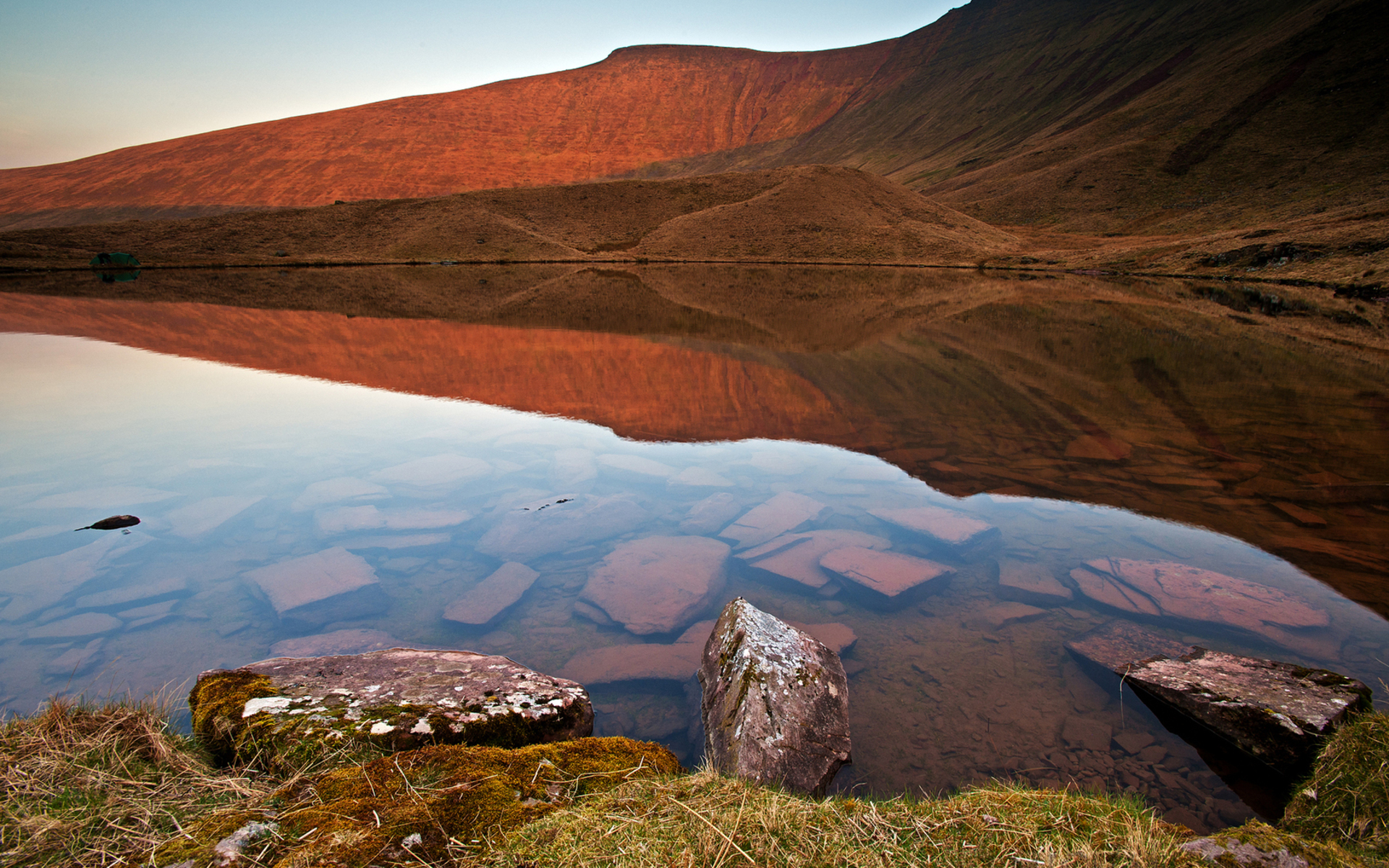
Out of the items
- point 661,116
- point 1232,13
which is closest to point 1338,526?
point 1232,13

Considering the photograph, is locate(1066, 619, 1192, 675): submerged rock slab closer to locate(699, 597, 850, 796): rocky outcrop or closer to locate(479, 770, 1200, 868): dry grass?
locate(699, 597, 850, 796): rocky outcrop

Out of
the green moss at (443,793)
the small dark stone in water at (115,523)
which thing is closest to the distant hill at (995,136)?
the green moss at (443,793)

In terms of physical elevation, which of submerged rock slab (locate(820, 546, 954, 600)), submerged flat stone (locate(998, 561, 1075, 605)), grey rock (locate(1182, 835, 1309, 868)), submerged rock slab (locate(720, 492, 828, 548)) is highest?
grey rock (locate(1182, 835, 1309, 868))

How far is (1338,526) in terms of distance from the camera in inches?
322

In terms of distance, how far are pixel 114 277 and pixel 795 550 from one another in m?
A: 71.0

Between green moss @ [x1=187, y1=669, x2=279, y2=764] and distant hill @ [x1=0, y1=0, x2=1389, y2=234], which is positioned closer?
green moss @ [x1=187, y1=669, x2=279, y2=764]

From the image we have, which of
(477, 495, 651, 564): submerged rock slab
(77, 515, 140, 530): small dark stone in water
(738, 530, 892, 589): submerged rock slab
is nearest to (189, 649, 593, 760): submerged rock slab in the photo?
(477, 495, 651, 564): submerged rock slab

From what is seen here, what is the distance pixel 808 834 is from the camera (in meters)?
2.63

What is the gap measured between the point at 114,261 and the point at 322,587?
81.9 m

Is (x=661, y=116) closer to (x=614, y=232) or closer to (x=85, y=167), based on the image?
(x=614, y=232)

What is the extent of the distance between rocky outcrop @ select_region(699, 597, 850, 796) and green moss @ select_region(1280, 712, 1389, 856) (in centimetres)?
243

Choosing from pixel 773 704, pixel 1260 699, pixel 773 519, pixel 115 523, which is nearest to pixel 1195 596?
pixel 1260 699

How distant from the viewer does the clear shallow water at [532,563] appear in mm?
5012

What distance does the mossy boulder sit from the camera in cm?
239
